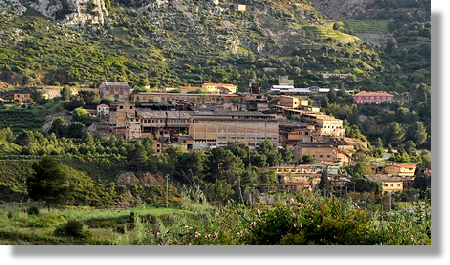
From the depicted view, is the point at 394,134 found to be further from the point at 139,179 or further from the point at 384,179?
the point at 139,179

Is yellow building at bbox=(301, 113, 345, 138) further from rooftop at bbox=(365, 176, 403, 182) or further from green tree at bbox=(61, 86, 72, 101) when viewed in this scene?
green tree at bbox=(61, 86, 72, 101)

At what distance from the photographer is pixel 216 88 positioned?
3344 cm

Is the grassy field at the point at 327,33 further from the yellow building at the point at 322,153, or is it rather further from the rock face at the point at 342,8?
the yellow building at the point at 322,153

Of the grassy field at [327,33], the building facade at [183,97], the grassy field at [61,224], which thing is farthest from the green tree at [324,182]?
the grassy field at [327,33]

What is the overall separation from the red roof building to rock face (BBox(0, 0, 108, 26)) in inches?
477

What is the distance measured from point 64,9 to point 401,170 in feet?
66.0

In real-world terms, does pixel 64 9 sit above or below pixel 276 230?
above

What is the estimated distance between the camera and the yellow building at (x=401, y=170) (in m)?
23.3

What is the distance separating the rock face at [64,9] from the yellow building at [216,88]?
7.95m

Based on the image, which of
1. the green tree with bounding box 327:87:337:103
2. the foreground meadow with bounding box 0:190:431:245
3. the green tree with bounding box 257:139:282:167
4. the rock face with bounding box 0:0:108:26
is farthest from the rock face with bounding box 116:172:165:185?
the rock face with bounding box 0:0:108:26

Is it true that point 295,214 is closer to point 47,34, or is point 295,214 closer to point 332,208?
point 332,208

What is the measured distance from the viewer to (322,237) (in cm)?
838

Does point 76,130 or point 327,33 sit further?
point 327,33

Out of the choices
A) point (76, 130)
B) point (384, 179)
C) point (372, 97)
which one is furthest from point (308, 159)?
point (372, 97)
